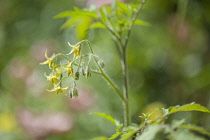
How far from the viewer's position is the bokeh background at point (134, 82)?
249 centimetres

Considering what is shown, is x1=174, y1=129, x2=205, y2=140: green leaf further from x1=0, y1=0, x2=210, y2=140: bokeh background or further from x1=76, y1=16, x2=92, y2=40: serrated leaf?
x1=0, y1=0, x2=210, y2=140: bokeh background

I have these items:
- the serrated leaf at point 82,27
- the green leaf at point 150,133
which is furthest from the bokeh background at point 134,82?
the green leaf at point 150,133

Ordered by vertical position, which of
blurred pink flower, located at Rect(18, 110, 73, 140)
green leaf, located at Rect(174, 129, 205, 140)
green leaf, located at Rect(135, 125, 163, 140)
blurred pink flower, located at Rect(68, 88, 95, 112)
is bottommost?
green leaf, located at Rect(174, 129, 205, 140)

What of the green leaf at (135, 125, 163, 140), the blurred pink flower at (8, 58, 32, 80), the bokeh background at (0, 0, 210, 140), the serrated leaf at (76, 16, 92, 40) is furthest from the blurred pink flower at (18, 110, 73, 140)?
the green leaf at (135, 125, 163, 140)

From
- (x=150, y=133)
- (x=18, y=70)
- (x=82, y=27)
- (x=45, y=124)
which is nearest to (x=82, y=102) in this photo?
(x=45, y=124)

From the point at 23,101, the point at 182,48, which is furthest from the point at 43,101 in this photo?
the point at 182,48

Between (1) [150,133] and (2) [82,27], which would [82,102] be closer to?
(2) [82,27]

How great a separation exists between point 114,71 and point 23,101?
0.95 m

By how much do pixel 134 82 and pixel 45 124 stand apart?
75 centimetres

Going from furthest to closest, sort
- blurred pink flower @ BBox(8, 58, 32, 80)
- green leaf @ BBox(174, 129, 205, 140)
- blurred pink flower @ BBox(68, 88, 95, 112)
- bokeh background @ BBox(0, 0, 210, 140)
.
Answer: blurred pink flower @ BBox(8, 58, 32, 80) → blurred pink flower @ BBox(68, 88, 95, 112) → bokeh background @ BBox(0, 0, 210, 140) → green leaf @ BBox(174, 129, 205, 140)

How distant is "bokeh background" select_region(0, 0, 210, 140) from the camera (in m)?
2.49

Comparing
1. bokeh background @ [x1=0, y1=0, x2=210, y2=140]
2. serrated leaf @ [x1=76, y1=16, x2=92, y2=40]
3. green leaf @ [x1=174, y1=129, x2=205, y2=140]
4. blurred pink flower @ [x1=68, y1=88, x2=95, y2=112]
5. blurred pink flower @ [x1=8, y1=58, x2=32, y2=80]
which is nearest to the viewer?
green leaf @ [x1=174, y1=129, x2=205, y2=140]

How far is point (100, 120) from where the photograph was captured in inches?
111

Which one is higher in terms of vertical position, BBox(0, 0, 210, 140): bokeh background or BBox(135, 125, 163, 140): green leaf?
BBox(0, 0, 210, 140): bokeh background
